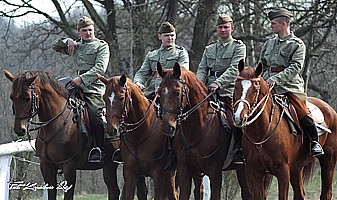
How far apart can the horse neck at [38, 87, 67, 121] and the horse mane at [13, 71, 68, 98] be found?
0.08 metres

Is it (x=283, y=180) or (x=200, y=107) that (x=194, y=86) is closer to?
(x=200, y=107)

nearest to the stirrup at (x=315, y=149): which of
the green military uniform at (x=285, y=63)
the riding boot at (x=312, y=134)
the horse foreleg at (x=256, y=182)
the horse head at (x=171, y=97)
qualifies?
the riding boot at (x=312, y=134)

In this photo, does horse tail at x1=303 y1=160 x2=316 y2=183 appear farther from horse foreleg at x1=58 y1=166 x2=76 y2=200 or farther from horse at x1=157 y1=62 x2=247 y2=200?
horse foreleg at x1=58 y1=166 x2=76 y2=200

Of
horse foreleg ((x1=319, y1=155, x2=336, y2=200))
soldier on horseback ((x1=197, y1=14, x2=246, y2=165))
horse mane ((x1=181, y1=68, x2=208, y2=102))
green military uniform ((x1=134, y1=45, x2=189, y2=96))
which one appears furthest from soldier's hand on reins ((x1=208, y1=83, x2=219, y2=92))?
horse foreleg ((x1=319, y1=155, x2=336, y2=200))

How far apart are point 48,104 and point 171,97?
78.7 inches

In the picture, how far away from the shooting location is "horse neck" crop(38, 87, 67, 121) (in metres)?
9.12

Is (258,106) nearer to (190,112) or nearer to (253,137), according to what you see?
(253,137)

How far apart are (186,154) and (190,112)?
2.07ft

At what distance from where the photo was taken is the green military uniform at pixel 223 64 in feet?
29.7

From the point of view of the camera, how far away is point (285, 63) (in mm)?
8859

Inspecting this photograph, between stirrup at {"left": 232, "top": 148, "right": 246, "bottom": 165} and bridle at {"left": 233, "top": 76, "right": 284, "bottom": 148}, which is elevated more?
bridle at {"left": 233, "top": 76, "right": 284, "bottom": 148}

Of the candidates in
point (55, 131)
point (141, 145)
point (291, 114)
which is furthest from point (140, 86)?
point (291, 114)

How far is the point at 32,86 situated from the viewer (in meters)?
8.77


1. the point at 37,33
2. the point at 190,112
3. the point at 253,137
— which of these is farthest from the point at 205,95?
the point at 37,33
